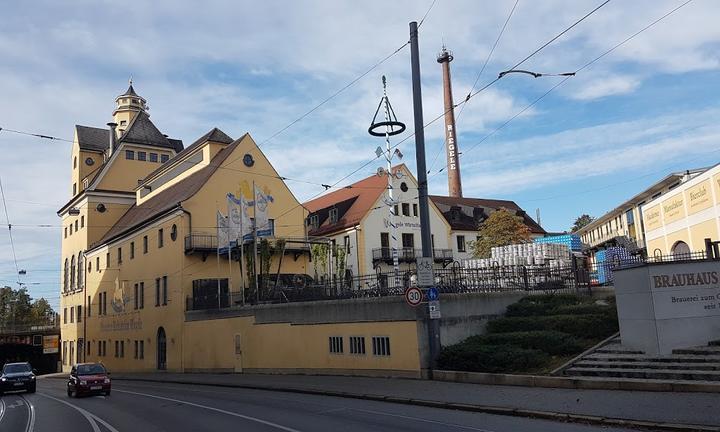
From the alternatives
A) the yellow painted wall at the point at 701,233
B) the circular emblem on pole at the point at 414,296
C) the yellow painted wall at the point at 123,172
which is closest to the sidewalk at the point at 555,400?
the circular emblem on pole at the point at 414,296

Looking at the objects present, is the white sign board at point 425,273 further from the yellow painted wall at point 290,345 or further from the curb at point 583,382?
the curb at point 583,382

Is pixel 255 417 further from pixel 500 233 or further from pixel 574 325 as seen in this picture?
pixel 500 233

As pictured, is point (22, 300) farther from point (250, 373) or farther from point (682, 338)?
point (682, 338)

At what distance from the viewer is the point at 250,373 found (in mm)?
30609

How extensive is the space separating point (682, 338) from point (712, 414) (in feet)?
19.9

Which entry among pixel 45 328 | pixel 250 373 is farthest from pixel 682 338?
pixel 45 328

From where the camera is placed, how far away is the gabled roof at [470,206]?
62688 millimetres

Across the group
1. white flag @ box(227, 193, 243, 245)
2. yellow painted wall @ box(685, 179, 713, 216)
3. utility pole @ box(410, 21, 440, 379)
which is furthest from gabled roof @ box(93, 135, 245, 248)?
yellow painted wall @ box(685, 179, 713, 216)

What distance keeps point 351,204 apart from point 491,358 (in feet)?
132

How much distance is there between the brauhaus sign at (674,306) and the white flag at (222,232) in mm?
28085

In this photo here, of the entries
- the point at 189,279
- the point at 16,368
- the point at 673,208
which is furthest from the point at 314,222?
the point at 673,208

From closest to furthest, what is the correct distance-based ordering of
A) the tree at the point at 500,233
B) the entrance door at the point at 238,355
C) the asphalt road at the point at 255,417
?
the asphalt road at the point at 255,417 < the entrance door at the point at 238,355 < the tree at the point at 500,233

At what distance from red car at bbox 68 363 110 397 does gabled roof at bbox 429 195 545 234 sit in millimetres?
41289

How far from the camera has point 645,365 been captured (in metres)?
16.0
